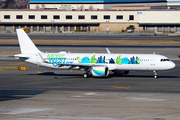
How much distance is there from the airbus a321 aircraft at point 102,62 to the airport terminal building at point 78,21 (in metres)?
126


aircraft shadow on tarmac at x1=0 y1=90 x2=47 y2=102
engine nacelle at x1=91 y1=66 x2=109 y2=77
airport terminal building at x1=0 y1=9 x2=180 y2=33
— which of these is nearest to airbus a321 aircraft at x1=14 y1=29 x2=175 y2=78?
engine nacelle at x1=91 y1=66 x2=109 y2=77

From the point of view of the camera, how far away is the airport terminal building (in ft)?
564

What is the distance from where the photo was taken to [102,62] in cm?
4344

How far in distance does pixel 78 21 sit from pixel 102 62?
134 meters

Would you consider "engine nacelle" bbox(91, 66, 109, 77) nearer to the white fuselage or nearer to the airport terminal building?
the white fuselage

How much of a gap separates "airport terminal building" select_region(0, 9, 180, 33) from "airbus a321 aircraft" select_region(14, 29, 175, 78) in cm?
12650

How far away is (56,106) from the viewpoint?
83.9 ft

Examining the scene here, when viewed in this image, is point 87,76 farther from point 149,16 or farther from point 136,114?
point 149,16

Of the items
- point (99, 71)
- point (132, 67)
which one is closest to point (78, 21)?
point (132, 67)

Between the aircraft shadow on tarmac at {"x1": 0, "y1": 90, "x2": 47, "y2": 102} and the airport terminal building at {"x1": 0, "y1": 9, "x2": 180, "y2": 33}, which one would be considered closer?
the aircraft shadow on tarmac at {"x1": 0, "y1": 90, "x2": 47, "y2": 102}

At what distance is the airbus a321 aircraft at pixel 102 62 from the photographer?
42.2 metres

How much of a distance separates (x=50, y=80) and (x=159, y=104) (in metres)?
19.9

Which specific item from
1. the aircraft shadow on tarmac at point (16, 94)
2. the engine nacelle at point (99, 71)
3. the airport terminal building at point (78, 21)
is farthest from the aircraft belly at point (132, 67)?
the airport terminal building at point (78, 21)

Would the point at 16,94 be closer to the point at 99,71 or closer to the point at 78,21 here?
the point at 99,71
